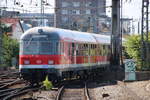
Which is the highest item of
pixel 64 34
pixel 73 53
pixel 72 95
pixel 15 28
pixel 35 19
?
pixel 35 19

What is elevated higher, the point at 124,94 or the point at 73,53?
the point at 73,53

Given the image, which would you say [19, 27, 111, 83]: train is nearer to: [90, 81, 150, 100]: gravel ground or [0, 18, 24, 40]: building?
[90, 81, 150, 100]: gravel ground

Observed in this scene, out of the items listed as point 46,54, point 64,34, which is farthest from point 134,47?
point 46,54

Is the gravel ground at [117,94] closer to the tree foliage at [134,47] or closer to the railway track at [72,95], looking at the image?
the railway track at [72,95]

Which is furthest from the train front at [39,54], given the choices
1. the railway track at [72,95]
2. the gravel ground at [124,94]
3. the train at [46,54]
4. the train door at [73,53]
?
the gravel ground at [124,94]

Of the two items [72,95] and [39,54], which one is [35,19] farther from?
[72,95]

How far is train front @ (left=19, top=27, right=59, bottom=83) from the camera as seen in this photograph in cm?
2273

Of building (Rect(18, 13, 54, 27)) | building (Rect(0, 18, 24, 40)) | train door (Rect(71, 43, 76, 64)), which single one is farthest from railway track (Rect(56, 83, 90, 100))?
building (Rect(0, 18, 24, 40))

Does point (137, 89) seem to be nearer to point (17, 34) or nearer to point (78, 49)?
point (78, 49)

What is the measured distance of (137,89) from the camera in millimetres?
19938

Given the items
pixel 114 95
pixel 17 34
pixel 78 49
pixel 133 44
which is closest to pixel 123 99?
pixel 114 95

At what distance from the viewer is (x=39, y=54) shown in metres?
22.9

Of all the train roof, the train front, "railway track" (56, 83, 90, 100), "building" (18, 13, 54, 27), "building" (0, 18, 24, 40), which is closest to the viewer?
"railway track" (56, 83, 90, 100)

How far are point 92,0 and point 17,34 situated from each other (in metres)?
32.4
